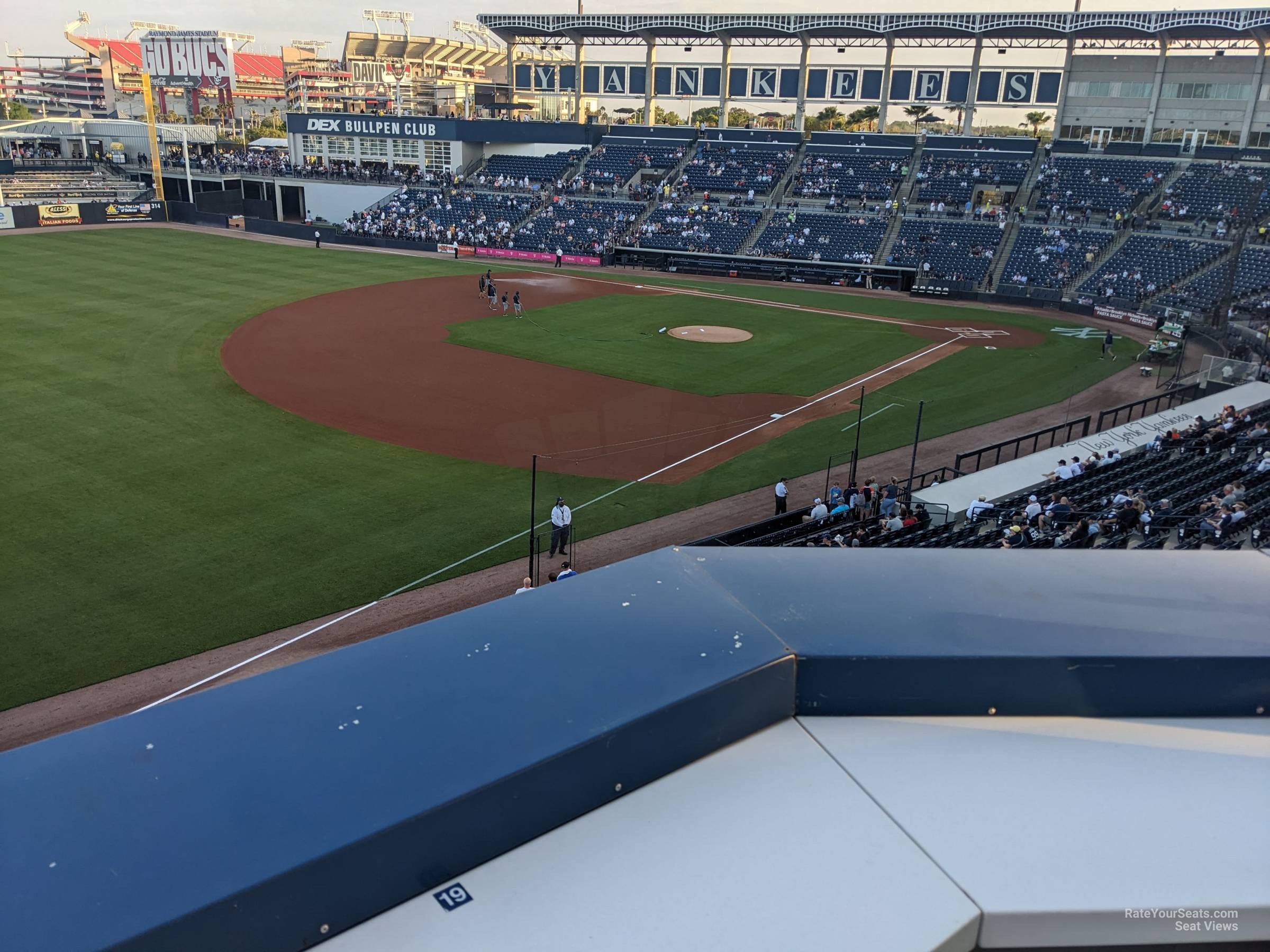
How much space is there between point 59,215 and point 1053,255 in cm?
6467

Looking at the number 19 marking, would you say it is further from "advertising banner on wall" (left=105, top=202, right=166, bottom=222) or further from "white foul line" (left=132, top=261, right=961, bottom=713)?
"advertising banner on wall" (left=105, top=202, right=166, bottom=222)

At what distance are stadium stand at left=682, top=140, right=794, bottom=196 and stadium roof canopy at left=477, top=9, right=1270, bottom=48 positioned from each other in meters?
7.35

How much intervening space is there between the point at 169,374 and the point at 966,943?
30695 millimetres

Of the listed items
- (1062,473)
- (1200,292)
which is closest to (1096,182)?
(1200,292)

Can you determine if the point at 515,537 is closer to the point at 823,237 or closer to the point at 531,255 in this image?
the point at 823,237

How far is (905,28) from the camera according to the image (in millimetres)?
58125

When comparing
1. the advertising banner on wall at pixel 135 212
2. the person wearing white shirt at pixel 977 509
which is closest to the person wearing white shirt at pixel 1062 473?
the person wearing white shirt at pixel 977 509

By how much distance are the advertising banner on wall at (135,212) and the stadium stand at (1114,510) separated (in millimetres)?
66659

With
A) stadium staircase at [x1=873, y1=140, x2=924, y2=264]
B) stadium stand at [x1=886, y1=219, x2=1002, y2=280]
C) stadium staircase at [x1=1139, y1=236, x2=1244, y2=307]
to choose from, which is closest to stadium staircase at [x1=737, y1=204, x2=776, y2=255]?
stadium staircase at [x1=873, y1=140, x2=924, y2=264]

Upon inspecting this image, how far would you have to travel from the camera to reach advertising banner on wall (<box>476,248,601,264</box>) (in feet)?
188

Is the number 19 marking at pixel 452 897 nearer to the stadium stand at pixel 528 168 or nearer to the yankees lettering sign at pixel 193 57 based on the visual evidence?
the stadium stand at pixel 528 168

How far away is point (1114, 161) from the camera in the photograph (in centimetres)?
5500

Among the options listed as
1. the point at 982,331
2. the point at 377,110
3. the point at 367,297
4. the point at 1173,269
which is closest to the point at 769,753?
the point at 982,331

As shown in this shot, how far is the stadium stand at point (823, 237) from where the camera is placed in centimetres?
5375
